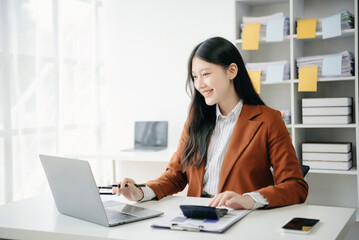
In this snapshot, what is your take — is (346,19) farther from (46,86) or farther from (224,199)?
(46,86)

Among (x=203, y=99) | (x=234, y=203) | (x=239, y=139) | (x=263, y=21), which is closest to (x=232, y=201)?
(x=234, y=203)

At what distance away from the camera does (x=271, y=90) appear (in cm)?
356

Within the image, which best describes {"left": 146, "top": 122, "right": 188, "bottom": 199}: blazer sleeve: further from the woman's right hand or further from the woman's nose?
the woman's nose

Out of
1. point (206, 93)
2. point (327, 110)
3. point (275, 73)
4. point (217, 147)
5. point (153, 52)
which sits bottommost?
point (217, 147)

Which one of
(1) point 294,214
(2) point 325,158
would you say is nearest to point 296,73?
(2) point 325,158

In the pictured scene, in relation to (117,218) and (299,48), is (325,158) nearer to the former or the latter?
(299,48)

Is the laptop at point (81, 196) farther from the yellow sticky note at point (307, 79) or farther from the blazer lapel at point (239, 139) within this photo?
the yellow sticky note at point (307, 79)

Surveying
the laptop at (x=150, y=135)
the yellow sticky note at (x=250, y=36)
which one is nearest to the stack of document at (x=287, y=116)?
the yellow sticky note at (x=250, y=36)

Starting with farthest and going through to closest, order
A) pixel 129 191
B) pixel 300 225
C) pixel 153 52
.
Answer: pixel 153 52 → pixel 129 191 → pixel 300 225

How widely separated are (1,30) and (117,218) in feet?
6.82

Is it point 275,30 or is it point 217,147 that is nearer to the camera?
point 217,147

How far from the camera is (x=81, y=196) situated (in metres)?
1.38

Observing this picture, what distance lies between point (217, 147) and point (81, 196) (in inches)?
27.2

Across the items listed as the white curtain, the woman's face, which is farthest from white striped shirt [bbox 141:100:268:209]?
the white curtain
